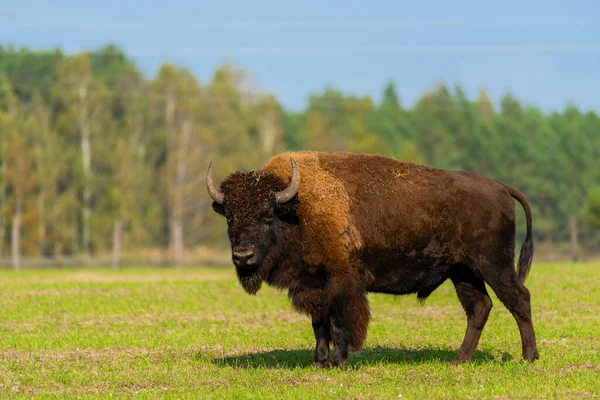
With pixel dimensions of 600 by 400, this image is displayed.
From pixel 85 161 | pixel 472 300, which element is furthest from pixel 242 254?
pixel 85 161

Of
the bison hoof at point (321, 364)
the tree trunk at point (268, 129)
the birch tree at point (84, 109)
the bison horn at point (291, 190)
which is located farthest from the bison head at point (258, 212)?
the tree trunk at point (268, 129)

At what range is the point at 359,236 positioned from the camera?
11.1 m

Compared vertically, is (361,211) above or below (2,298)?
above

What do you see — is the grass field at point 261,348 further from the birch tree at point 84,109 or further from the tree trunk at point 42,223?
the birch tree at point 84,109

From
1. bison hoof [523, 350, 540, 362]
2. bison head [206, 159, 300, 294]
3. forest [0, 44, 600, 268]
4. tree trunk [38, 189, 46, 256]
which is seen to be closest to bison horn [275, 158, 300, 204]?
bison head [206, 159, 300, 294]

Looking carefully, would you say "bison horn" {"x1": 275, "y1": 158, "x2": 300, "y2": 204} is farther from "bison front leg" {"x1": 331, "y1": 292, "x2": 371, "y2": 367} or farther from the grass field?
the grass field

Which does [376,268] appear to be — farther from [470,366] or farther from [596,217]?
[596,217]

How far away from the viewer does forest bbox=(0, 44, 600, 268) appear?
205 feet

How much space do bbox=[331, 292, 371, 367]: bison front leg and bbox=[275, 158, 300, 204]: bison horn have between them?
139 centimetres

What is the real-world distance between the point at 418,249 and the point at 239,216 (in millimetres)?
2311

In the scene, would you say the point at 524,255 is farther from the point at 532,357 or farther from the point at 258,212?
the point at 258,212

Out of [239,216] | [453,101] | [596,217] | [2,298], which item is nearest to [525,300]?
[239,216]

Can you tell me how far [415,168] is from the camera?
38.4ft

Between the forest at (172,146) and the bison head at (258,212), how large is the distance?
38.9m
